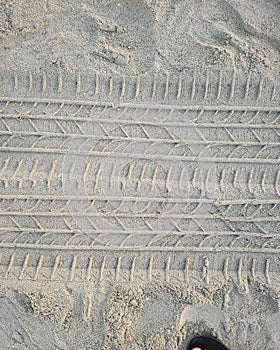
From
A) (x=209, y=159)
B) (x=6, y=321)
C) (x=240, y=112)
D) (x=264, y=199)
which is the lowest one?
(x=6, y=321)

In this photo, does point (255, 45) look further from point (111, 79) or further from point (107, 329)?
point (107, 329)

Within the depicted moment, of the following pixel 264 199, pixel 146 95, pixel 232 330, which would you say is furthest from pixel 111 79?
pixel 232 330

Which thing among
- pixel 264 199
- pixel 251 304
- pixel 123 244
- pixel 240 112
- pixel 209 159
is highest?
pixel 240 112

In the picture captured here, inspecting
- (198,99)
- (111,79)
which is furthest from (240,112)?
(111,79)

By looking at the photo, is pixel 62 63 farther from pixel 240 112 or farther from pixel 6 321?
pixel 6 321

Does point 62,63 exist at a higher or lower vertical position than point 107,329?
higher

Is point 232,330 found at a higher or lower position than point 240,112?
lower
